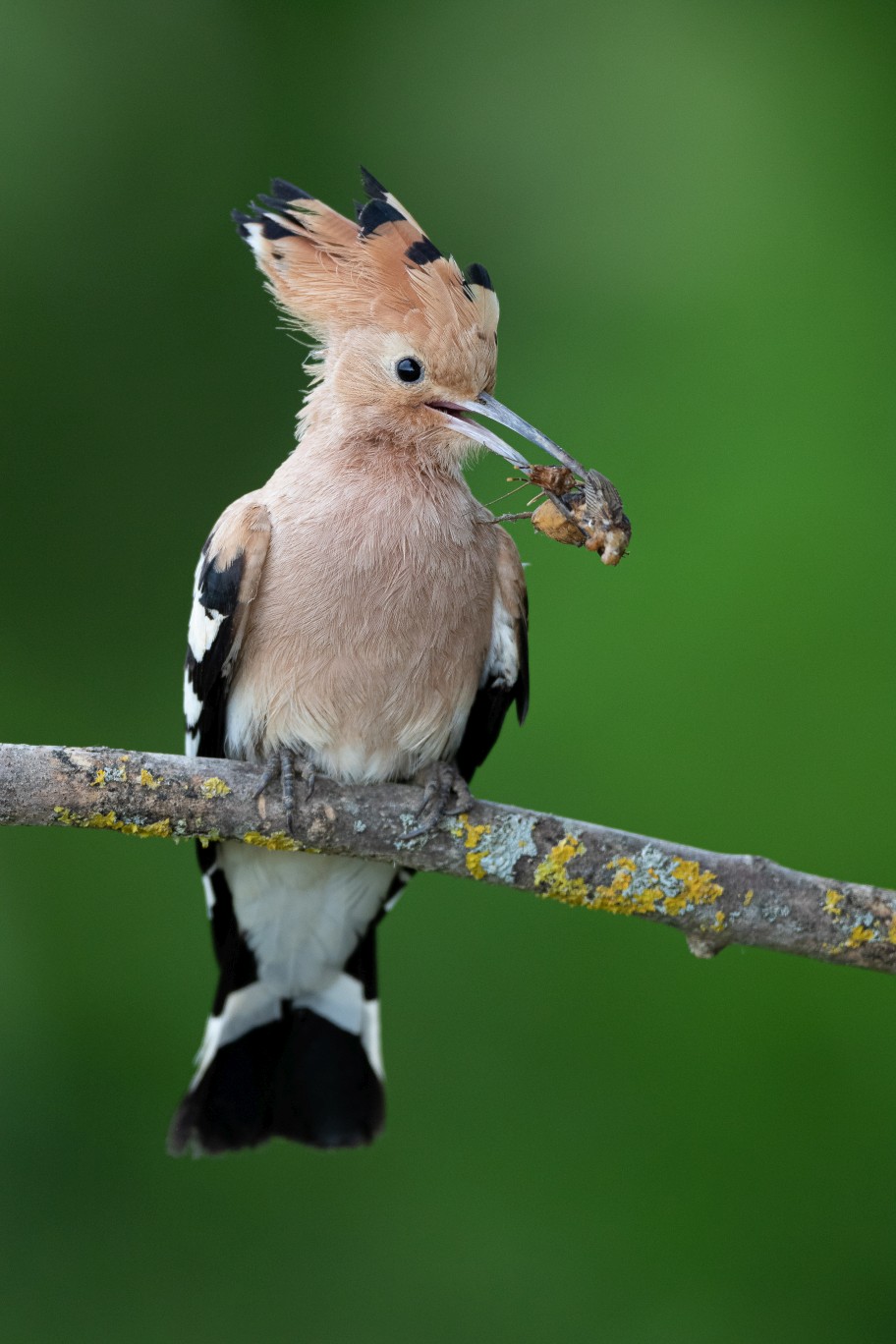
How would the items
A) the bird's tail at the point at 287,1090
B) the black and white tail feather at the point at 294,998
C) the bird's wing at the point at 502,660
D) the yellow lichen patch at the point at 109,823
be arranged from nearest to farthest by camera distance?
the yellow lichen patch at the point at 109,823 < the bird's wing at the point at 502,660 < the black and white tail feather at the point at 294,998 < the bird's tail at the point at 287,1090

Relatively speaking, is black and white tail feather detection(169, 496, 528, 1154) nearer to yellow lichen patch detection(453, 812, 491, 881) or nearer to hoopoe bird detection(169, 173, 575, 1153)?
hoopoe bird detection(169, 173, 575, 1153)

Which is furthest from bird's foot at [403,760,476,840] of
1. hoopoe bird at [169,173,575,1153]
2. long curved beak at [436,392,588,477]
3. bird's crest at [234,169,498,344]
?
bird's crest at [234,169,498,344]

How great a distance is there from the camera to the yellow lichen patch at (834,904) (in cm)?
162

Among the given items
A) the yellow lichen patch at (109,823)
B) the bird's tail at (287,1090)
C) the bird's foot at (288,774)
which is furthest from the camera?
the bird's tail at (287,1090)

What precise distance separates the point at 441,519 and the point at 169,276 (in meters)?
1.23

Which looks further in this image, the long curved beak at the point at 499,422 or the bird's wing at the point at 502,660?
the bird's wing at the point at 502,660

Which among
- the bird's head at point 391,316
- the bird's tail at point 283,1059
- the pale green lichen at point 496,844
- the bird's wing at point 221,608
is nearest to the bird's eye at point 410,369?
the bird's head at point 391,316

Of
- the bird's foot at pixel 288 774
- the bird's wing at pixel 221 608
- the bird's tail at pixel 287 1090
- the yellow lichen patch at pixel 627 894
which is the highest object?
the bird's wing at pixel 221 608

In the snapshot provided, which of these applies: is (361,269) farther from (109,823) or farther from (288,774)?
(109,823)

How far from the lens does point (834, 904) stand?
1.63m

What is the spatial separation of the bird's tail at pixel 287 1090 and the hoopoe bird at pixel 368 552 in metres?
0.36

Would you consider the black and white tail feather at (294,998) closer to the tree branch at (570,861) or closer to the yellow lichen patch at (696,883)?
the tree branch at (570,861)

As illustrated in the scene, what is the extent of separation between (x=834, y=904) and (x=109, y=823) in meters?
0.80

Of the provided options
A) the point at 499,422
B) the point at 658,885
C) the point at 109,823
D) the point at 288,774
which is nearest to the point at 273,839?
the point at 288,774
